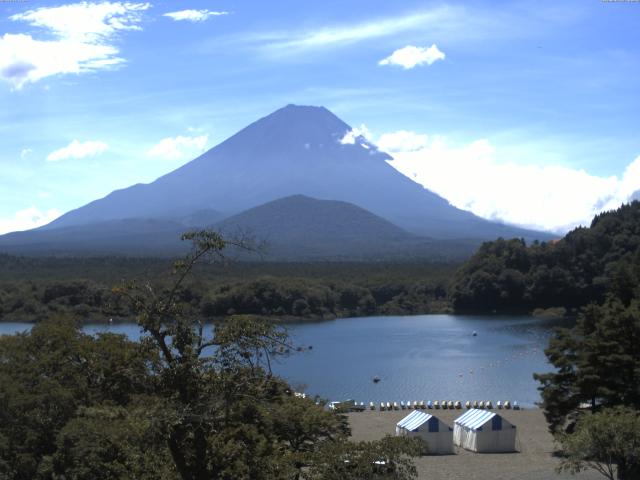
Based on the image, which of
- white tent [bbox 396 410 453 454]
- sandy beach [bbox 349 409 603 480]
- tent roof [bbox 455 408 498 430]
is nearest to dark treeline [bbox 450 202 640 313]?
sandy beach [bbox 349 409 603 480]

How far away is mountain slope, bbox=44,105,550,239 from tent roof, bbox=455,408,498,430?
122 m

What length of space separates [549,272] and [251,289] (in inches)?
644

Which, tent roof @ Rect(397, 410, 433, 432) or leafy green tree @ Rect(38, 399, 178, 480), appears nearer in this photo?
leafy green tree @ Rect(38, 399, 178, 480)

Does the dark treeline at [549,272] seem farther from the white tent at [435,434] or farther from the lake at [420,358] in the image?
the white tent at [435,434]

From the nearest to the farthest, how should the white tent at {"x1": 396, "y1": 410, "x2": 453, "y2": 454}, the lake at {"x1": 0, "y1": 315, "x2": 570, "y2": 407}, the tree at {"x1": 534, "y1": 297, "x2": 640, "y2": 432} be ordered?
1. the tree at {"x1": 534, "y1": 297, "x2": 640, "y2": 432}
2. the white tent at {"x1": 396, "y1": 410, "x2": 453, "y2": 454}
3. the lake at {"x1": 0, "y1": 315, "x2": 570, "y2": 407}

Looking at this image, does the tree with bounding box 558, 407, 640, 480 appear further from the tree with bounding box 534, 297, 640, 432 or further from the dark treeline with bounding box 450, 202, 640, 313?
the dark treeline with bounding box 450, 202, 640, 313

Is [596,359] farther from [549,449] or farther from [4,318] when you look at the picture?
[4,318]

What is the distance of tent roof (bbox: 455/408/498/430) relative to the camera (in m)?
15.7

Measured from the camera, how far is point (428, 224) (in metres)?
145

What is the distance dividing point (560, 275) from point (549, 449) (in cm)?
3329

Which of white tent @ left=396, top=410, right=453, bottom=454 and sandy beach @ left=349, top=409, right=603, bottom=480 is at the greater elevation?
white tent @ left=396, top=410, right=453, bottom=454

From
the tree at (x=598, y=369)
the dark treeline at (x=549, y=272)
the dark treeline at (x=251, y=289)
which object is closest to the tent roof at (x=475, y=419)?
the tree at (x=598, y=369)

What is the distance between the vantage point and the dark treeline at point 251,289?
4453 cm

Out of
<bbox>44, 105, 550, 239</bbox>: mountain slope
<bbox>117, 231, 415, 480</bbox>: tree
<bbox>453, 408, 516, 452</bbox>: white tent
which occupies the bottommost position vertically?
<bbox>453, 408, 516, 452</bbox>: white tent
